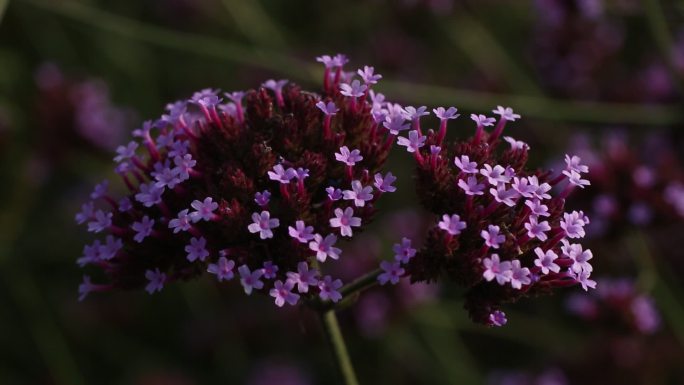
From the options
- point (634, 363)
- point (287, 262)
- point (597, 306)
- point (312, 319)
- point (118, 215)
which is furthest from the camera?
point (312, 319)

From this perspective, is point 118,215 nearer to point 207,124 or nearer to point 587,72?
point 207,124

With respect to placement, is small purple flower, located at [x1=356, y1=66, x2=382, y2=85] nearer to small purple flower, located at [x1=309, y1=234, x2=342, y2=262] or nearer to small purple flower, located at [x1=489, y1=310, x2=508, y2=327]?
small purple flower, located at [x1=309, y1=234, x2=342, y2=262]

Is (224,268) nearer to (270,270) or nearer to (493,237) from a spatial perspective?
(270,270)

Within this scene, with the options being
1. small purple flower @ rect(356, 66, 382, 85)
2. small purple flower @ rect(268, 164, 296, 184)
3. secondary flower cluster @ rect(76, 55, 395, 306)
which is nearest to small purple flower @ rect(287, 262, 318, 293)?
secondary flower cluster @ rect(76, 55, 395, 306)

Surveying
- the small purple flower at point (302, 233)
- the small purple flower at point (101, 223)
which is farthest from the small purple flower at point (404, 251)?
the small purple flower at point (101, 223)

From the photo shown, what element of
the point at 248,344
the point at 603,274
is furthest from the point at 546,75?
the point at 248,344

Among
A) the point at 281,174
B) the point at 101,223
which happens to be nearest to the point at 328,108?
the point at 281,174
